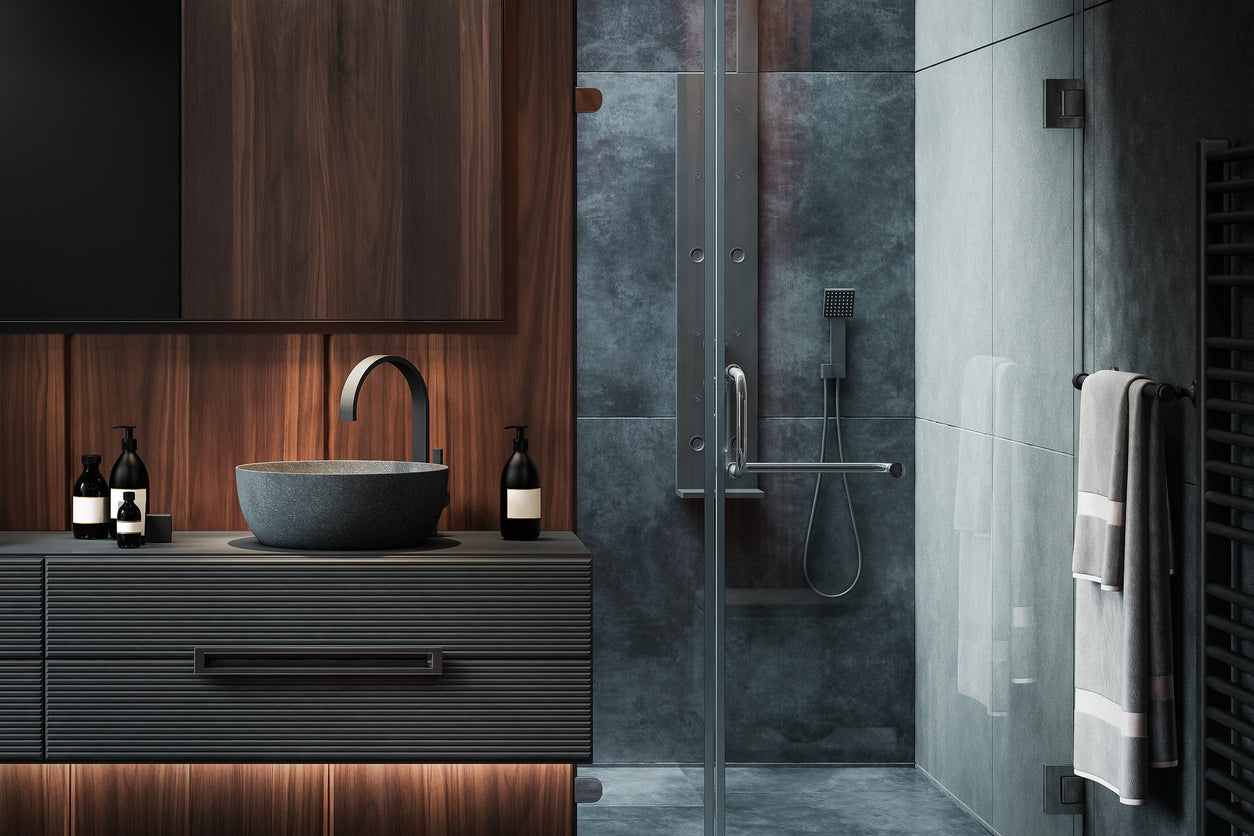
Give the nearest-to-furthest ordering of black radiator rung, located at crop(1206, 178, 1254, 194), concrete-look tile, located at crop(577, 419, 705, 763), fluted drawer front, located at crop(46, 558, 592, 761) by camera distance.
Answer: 1. black radiator rung, located at crop(1206, 178, 1254, 194)
2. fluted drawer front, located at crop(46, 558, 592, 761)
3. concrete-look tile, located at crop(577, 419, 705, 763)

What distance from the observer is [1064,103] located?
2.28 meters

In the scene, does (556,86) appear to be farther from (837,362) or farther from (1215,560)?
(1215,560)

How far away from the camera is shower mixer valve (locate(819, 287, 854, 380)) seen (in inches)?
90.3

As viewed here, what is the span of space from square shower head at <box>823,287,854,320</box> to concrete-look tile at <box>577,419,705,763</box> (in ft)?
1.31

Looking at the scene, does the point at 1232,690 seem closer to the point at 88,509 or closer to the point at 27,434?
the point at 88,509

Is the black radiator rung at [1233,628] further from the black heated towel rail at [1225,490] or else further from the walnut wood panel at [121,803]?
Answer: the walnut wood panel at [121,803]

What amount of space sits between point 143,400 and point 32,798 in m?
0.79

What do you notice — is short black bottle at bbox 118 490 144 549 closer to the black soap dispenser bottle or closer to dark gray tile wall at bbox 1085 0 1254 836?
the black soap dispenser bottle

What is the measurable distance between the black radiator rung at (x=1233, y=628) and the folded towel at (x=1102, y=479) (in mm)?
194

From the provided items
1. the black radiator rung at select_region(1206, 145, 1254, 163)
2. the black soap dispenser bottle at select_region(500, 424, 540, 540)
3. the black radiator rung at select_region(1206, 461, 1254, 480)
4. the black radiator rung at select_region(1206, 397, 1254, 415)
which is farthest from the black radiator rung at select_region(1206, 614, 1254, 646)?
the black soap dispenser bottle at select_region(500, 424, 540, 540)

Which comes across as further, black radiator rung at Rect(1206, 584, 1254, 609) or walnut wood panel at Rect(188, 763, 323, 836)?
walnut wood panel at Rect(188, 763, 323, 836)

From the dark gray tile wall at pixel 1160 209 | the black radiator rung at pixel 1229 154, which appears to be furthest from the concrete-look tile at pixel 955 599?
the black radiator rung at pixel 1229 154

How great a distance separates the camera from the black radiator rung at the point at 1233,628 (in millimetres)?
1886

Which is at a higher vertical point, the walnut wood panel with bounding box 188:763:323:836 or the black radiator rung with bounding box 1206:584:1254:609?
the black radiator rung with bounding box 1206:584:1254:609
